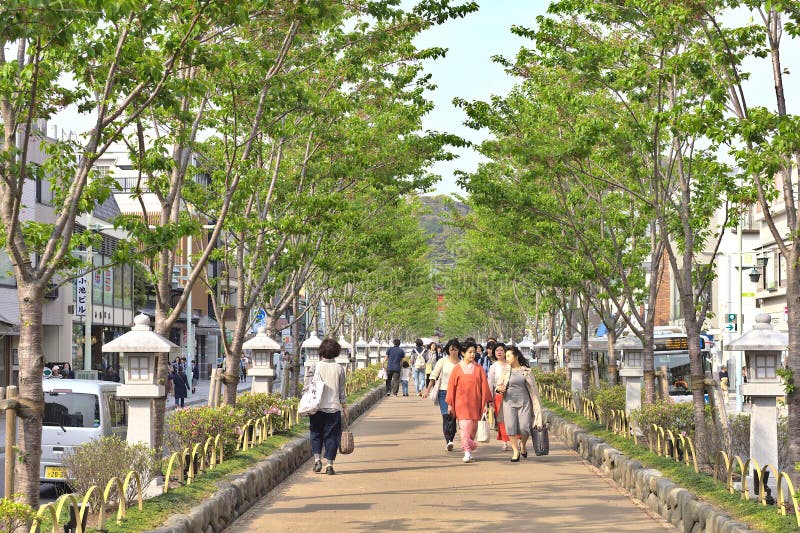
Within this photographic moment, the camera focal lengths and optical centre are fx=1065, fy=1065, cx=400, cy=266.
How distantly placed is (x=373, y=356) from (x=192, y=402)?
24394mm

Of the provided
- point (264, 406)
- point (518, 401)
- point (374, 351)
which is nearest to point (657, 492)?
point (518, 401)

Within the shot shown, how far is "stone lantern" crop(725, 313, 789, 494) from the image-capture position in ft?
37.5

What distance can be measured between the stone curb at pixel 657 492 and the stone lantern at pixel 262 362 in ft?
22.3

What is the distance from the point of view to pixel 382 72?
64.6 feet

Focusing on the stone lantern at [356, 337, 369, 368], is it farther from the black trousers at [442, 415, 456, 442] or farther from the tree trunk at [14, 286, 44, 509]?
the tree trunk at [14, 286, 44, 509]

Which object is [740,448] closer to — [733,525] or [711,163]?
[711,163]

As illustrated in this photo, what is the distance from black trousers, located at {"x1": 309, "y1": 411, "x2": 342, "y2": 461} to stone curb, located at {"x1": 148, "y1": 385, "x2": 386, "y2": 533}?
1.98 feet

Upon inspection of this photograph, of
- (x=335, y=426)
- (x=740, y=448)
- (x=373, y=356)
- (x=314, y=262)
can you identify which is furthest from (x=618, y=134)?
(x=373, y=356)

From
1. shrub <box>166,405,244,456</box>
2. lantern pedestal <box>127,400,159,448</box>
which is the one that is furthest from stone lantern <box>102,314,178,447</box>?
shrub <box>166,405,244,456</box>

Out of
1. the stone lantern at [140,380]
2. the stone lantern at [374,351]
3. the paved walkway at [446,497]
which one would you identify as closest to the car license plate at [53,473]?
the stone lantern at [140,380]

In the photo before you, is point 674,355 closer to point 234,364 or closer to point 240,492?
point 234,364

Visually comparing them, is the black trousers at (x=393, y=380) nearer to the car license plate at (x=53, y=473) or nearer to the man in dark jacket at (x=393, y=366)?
the man in dark jacket at (x=393, y=366)

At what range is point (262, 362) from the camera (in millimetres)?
22000

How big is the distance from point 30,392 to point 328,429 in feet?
22.5
